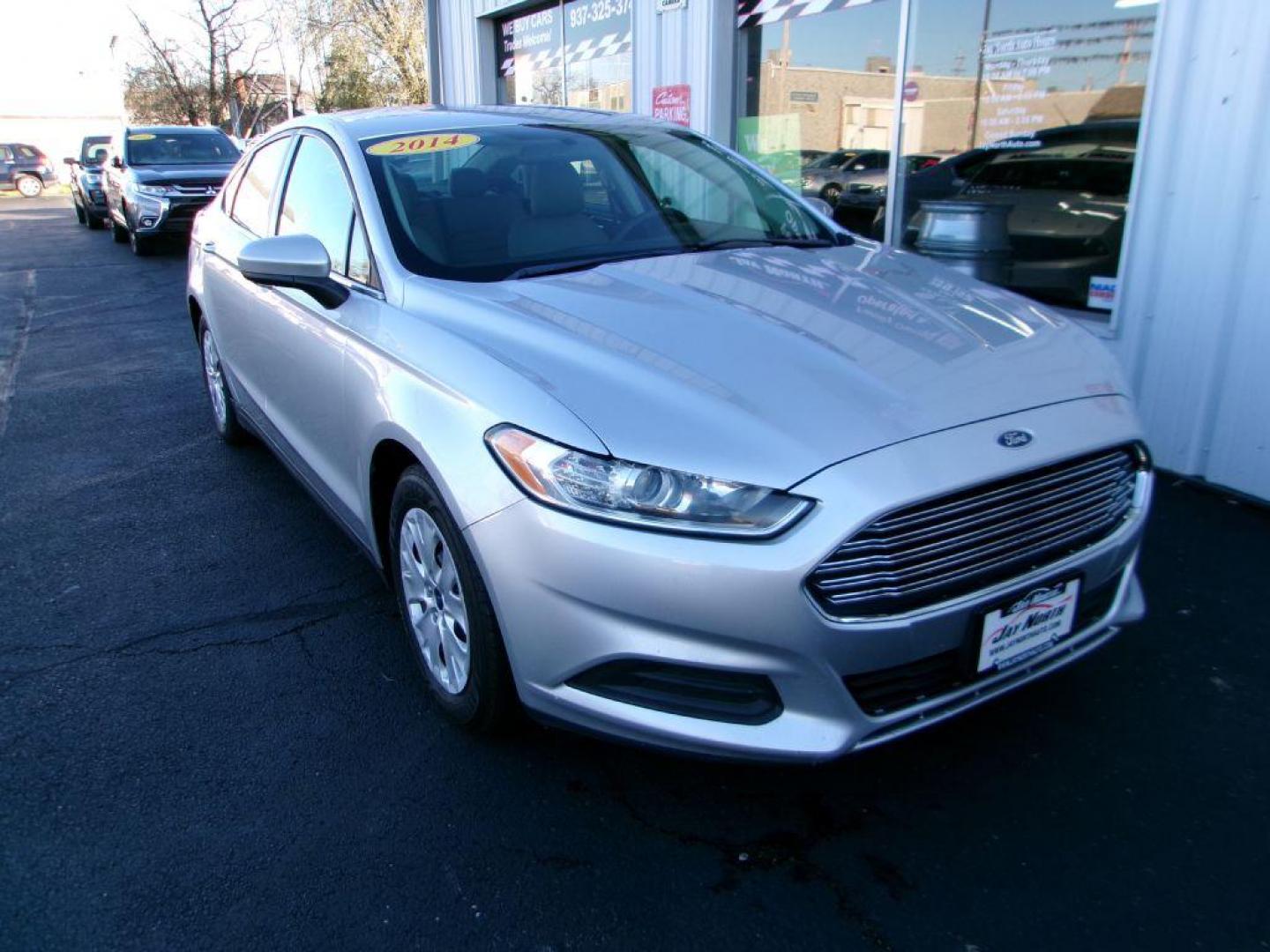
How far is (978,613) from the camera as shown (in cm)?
214

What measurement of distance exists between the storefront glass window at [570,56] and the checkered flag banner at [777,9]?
1.37 meters

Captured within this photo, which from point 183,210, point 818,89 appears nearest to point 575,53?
point 818,89

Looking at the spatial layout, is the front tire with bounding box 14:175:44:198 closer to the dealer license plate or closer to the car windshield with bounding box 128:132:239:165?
the car windshield with bounding box 128:132:239:165

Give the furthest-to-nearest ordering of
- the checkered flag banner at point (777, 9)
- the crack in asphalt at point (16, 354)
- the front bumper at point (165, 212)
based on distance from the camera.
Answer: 1. the front bumper at point (165, 212)
2. the checkered flag banner at point (777, 9)
3. the crack in asphalt at point (16, 354)

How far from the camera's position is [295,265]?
3025mm

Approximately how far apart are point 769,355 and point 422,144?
1734 mm

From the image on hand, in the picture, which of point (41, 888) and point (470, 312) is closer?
point (41, 888)

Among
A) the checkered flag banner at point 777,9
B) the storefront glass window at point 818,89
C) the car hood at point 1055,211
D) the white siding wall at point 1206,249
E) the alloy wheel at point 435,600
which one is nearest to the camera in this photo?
the alloy wheel at point 435,600

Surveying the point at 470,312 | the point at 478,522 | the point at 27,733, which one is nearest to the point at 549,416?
the point at 478,522

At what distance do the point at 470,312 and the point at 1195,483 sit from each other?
351cm

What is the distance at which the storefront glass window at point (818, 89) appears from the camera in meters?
6.67

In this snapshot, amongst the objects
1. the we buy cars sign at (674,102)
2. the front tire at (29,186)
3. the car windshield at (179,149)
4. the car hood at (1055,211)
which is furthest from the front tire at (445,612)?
the front tire at (29,186)

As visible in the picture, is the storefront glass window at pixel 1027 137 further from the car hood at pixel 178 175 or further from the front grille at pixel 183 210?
the front grille at pixel 183 210

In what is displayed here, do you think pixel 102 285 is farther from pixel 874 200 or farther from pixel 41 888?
pixel 41 888
